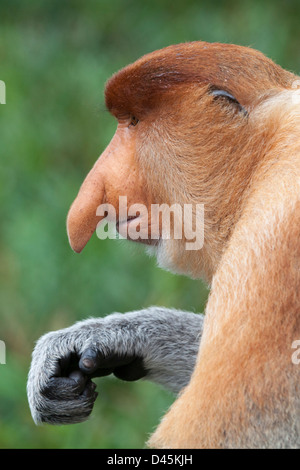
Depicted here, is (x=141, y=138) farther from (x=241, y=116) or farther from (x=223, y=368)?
(x=223, y=368)

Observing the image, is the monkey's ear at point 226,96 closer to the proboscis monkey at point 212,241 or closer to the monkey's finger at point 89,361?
the proboscis monkey at point 212,241

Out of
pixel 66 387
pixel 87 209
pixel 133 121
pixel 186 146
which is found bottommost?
pixel 66 387

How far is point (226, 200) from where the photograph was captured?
2.32m

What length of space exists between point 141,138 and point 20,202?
3399mm

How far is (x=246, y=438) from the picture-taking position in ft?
6.46

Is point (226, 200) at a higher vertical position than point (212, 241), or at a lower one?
higher

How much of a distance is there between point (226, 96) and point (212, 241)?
454 mm

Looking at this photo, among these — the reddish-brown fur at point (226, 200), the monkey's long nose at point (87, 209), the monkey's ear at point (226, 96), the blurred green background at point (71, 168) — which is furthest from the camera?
the blurred green background at point (71, 168)

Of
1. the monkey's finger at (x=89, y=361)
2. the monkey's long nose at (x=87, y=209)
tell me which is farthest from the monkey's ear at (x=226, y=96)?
the monkey's finger at (x=89, y=361)

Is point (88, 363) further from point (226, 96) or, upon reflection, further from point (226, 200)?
point (226, 96)

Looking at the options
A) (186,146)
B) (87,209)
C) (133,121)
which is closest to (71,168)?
(133,121)

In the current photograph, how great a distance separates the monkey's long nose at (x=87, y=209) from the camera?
2.46 metres

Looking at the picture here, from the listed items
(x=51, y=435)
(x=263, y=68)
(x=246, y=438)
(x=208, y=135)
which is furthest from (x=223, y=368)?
(x=51, y=435)

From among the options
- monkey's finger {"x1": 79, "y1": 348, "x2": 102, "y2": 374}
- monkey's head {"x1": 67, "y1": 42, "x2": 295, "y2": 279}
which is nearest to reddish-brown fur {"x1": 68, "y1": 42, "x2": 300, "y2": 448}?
monkey's head {"x1": 67, "y1": 42, "x2": 295, "y2": 279}
